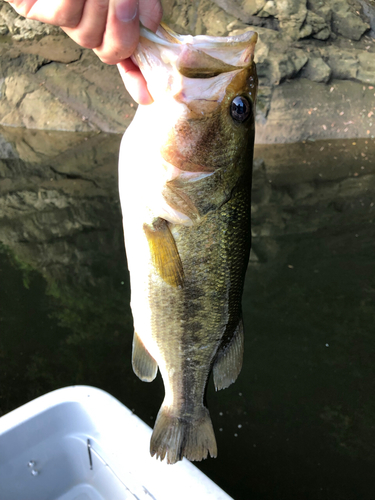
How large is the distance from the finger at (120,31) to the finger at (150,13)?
2.8 inches

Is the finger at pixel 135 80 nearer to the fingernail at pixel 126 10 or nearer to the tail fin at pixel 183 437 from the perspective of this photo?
the fingernail at pixel 126 10

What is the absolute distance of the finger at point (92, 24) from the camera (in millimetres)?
848

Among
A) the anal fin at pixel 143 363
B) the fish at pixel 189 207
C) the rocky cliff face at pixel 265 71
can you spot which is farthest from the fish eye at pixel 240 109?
the rocky cliff face at pixel 265 71

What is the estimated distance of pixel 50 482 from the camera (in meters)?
2.13

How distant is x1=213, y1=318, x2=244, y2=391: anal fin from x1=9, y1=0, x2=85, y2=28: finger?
1.01 metres

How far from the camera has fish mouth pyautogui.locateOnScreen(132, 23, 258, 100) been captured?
3.39 feet

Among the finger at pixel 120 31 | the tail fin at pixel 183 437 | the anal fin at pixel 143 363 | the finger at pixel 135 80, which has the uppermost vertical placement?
the finger at pixel 120 31

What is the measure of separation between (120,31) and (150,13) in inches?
4.7

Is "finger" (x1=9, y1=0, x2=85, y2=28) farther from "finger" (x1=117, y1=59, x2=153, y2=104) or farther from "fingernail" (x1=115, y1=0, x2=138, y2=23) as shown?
"finger" (x1=117, y1=59, x2=153, y2=104)

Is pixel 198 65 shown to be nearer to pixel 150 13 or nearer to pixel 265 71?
pixel 150 13

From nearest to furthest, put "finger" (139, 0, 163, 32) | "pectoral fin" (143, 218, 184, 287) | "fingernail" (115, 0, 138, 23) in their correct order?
"fingernail" (115, 0, 138, 23), "finger" (139, 0, 163, 32), "pectoral fin" (143, 218, 184, 287)

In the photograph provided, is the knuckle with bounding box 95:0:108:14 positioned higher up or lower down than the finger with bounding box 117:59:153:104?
higher up

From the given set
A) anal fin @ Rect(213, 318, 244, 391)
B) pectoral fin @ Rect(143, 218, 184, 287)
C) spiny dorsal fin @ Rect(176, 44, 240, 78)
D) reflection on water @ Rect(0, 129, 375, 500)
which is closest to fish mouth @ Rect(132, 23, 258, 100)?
spiny dorsal fin @ Rect(176, 44, 240, 78)

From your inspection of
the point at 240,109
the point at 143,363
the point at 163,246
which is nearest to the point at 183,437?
the point at 143,363
